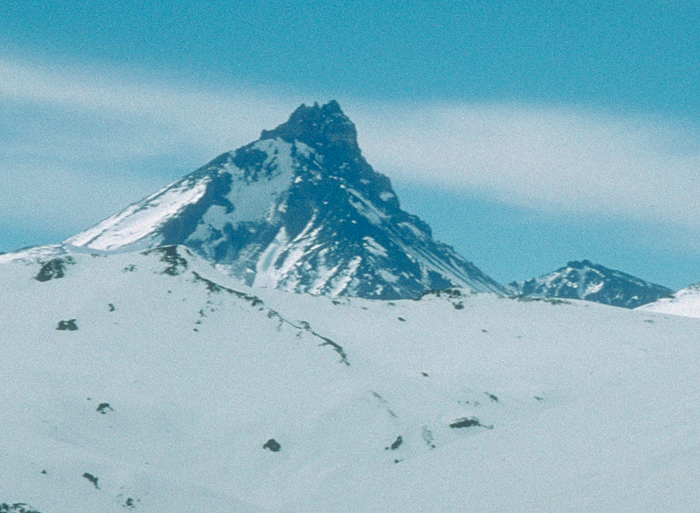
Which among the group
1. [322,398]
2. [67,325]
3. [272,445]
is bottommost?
[272,445]

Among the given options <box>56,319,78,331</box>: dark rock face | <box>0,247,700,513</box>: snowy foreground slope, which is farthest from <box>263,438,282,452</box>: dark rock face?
<box>56,319,78,331</box>: dark rock face

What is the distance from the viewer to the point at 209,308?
110938mm

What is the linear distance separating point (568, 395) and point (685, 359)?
1474cm

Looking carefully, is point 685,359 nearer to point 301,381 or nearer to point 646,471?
point 301,381

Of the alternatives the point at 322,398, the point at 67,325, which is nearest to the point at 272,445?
the point at 322,398

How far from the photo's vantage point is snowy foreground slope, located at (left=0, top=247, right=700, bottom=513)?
164 ft

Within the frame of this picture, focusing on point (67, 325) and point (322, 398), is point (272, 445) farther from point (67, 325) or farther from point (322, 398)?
point (67, 325)

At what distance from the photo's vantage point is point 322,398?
97.1 meters

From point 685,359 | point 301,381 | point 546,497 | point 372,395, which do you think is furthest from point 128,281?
point 546,497

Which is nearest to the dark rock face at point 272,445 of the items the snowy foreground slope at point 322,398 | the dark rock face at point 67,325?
the snowy foreground slope at point 322,398

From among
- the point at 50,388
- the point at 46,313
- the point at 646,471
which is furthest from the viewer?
the point at 46,313

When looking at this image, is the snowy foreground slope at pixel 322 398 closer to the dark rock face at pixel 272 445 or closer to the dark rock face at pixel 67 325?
the dark rock face at pixel 272 445

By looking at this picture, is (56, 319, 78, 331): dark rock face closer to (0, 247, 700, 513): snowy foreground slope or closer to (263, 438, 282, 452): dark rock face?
(0, 247, 700, 513): snowy foreground slope

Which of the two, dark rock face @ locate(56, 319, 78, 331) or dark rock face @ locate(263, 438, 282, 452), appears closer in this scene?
dark rock face @ locate(263, 438, 282, 452)
